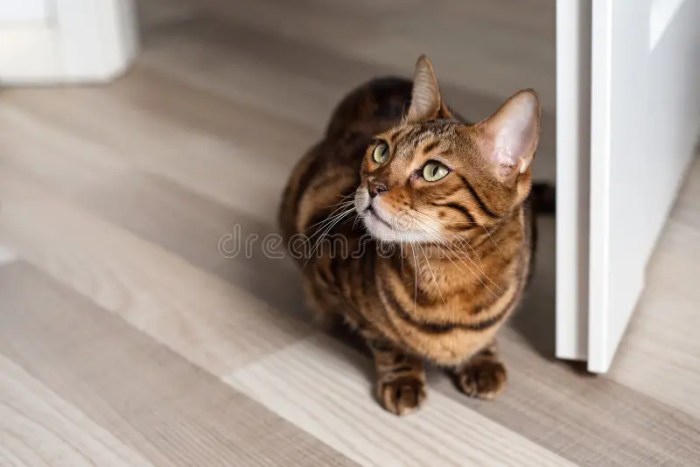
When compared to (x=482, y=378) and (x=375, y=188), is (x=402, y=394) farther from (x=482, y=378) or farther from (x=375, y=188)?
(x=375, y=188)

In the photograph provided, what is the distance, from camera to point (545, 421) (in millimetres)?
1348

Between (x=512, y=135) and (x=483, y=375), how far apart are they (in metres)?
0.36

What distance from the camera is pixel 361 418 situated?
137cm

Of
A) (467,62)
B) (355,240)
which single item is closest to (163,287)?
(355,240)

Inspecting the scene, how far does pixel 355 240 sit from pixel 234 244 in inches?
17.9

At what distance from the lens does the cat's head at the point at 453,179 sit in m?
1.19

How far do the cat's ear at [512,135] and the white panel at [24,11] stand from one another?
4.80 ft

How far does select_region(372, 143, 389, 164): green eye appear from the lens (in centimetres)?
125

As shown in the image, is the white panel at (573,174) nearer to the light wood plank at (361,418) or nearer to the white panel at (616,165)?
the white panel at (616,165)

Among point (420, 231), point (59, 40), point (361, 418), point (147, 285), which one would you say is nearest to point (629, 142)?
point (420, 231)

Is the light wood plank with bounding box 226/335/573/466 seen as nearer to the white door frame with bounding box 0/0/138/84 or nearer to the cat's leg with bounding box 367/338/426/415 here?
the cat's leg with bounding box 367/338/426/415

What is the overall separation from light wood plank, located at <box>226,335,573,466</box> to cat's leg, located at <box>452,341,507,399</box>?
0.10 feet

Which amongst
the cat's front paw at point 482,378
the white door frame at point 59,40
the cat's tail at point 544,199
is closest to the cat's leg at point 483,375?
the cat's front paw at point 482,378

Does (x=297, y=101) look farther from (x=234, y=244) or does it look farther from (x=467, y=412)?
(x=467, y=412)
